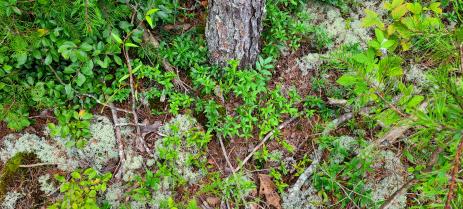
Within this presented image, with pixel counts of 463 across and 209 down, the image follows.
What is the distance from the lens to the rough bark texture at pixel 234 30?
317 cm

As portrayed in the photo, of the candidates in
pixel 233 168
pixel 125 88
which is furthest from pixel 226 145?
pixel 125 88

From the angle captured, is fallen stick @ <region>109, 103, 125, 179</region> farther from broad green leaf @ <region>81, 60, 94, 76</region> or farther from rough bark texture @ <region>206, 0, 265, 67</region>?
rough bark texture @ <region>206, 0, 265, 67</region>

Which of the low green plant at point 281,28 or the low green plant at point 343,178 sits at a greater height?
the low green plant at point 281,28

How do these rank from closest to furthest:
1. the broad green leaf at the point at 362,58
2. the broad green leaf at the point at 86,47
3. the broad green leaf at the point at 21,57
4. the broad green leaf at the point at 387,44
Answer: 1. the broad green leaf at the point at 362,58
2. the broad green leaf at the point at 387,44
3. the broad green leaf at the point at 21,57
4. the broad green leaf at the point at 86,47

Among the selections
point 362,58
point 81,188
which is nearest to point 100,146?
point 81,188

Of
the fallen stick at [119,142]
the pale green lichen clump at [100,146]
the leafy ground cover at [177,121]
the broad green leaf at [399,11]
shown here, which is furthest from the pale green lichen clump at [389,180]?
the pale green lichen clump at [100,146]

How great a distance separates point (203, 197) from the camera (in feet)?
11.3

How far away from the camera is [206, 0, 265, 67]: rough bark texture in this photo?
3166mm

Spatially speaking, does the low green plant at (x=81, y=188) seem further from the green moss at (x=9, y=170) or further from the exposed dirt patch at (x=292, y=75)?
the exposed dirt patch at (x=292, y=75)

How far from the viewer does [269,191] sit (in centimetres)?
348

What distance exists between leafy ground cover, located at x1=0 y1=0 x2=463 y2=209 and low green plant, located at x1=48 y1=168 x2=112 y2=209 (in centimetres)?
2

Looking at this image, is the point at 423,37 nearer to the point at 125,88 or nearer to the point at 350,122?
the point at 350,122

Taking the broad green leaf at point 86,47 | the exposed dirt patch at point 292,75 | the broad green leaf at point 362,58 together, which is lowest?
the exposed dirt patch at point 292,75

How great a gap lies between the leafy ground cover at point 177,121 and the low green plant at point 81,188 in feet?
0.05
